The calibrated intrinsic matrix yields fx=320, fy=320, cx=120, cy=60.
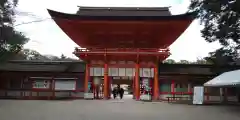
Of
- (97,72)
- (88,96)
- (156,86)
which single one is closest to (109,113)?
(88,96)

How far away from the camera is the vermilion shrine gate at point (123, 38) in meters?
29.4

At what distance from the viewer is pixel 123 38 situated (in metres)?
→ 33.2

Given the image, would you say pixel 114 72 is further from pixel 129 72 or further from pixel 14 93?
pixel 14 93

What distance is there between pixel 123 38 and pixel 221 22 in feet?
38.6

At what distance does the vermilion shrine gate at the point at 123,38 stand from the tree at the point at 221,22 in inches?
140

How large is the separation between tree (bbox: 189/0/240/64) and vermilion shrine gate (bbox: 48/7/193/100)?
11.7ft

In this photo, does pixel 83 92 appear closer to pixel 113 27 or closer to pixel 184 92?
pixel 113 27

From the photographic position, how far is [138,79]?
31406 millimetres

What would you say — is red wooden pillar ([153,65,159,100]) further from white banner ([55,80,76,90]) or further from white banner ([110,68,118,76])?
white banner ([55,80,76,90])

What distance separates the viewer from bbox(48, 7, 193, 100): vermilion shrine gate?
29375 millimetres

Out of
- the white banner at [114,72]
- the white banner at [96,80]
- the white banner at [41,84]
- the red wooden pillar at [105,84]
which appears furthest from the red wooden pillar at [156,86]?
the white banner at [41,84]

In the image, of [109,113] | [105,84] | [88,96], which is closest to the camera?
[109,113]

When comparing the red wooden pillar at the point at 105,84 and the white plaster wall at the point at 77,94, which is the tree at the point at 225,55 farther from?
the white plaster wall at the point at 77,94

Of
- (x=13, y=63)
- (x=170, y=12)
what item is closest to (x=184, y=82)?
(x=170, y=12)
